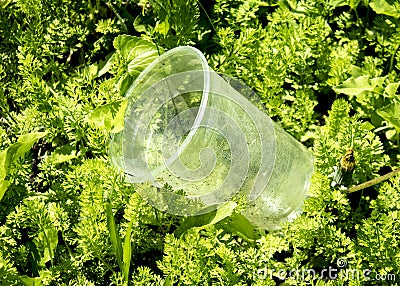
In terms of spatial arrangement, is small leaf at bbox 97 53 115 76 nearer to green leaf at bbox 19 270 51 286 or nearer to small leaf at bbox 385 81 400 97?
green leaf at bbox 19 270 51 286

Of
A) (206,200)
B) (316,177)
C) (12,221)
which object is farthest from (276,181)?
(12,221)

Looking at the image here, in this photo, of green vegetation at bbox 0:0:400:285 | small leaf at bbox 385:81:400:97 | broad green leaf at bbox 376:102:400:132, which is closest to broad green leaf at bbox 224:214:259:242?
green vegetation at bbox 0:0:400:285

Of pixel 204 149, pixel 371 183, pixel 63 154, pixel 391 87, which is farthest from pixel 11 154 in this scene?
pixel 391 87

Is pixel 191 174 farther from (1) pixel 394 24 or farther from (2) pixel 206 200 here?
(1) pixel 394 24

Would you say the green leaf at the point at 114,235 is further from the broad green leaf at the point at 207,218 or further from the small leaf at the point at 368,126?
the small leaf at the point at 368,126

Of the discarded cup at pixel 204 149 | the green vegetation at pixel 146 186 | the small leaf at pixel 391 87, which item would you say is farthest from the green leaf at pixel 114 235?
the small leaf at pixel 391 87

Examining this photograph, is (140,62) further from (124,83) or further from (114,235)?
(114,235)
